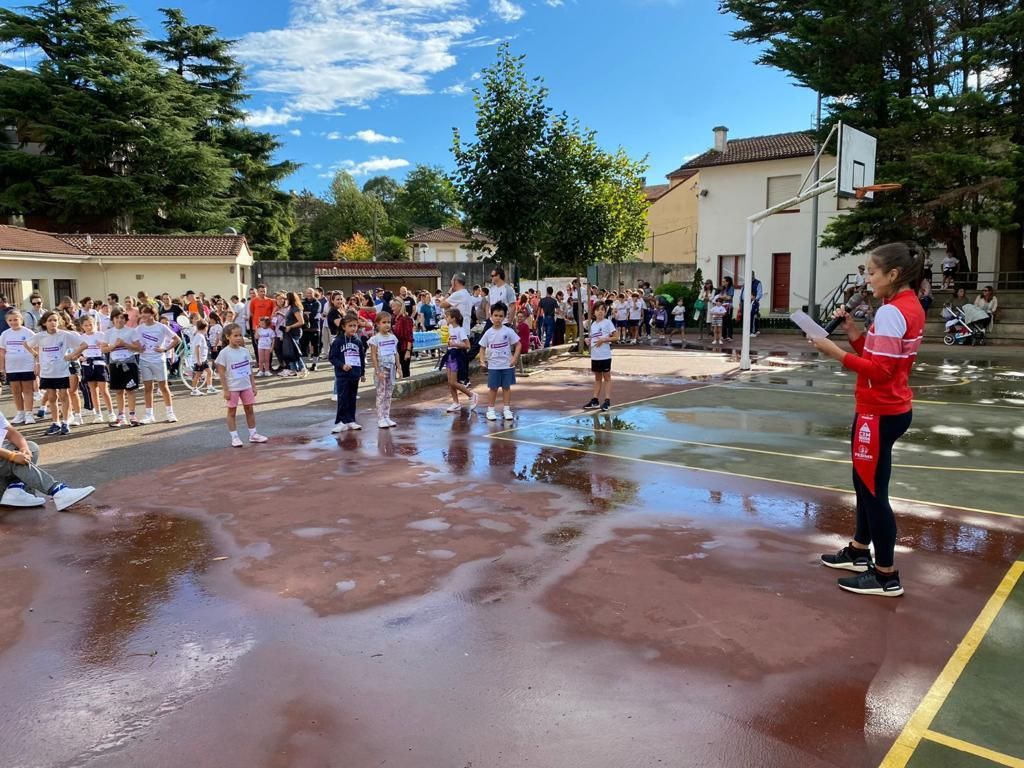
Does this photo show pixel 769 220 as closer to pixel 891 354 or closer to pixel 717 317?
pixel 717 317

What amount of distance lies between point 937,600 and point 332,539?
4329 millimetres

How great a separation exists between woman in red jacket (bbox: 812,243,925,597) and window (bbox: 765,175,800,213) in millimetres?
29649

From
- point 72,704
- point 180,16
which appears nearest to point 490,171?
point 72,704

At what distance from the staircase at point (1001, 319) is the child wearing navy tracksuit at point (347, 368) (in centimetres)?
2004

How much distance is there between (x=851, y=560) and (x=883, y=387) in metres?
1.34

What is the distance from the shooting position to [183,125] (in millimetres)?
42938

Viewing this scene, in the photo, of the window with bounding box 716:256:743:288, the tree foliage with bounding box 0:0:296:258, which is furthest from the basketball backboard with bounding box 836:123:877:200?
the tree foliage with bounding box 0:0:296:258

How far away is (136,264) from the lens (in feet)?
106

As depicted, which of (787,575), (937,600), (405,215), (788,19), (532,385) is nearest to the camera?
(937,600)

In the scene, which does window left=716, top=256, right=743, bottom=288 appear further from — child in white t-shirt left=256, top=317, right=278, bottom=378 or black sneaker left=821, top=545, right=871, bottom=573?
black sneaker left=821, top=545, right=871, bottom=573

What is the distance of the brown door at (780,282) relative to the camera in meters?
32.6

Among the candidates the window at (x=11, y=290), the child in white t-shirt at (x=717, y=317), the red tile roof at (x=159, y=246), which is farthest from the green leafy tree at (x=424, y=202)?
the child in white t-shirt at (x=717, y=317)

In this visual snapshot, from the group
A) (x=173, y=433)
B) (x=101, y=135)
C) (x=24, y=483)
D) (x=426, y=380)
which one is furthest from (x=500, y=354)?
(x=101, y=135)

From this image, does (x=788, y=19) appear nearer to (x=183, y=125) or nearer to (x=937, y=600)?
(x=937, y=600)
